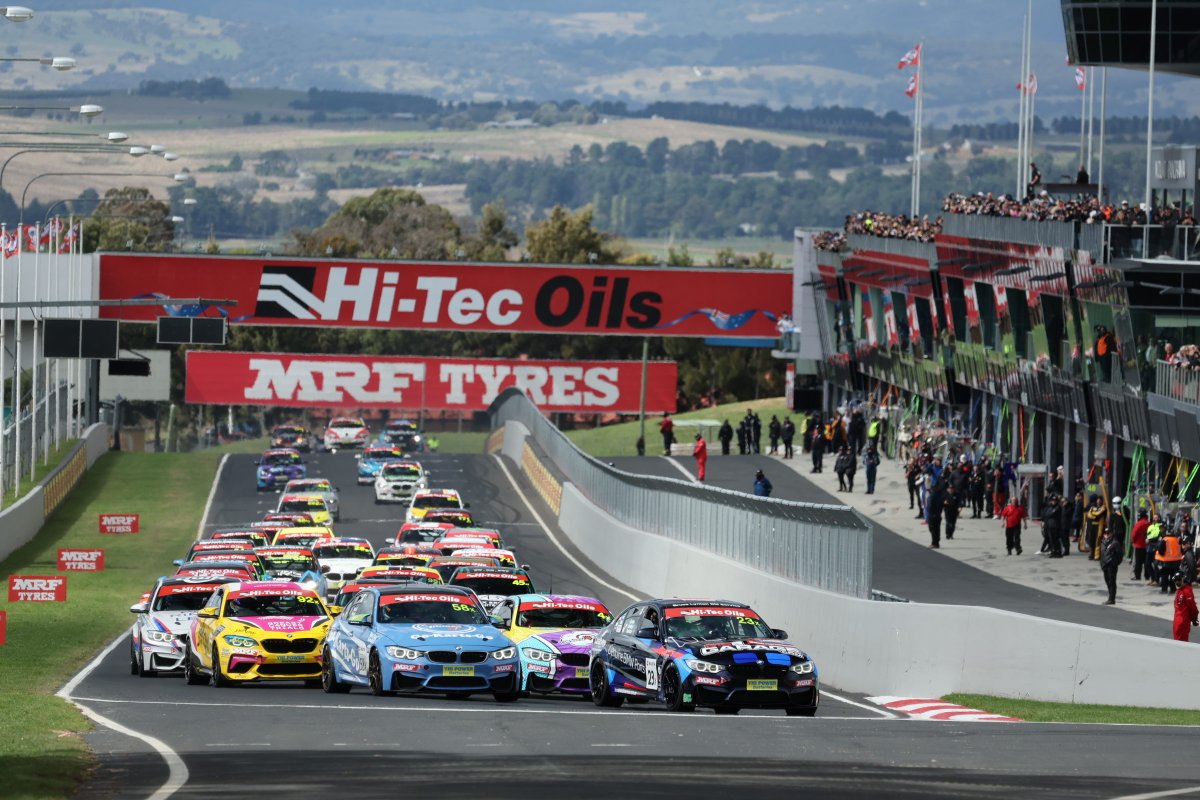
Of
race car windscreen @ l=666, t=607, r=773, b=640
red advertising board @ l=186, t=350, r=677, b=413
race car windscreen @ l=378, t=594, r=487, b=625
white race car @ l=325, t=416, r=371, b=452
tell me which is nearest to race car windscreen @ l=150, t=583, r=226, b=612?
race car windscreen @ l=378, t=594, r=487, b=625

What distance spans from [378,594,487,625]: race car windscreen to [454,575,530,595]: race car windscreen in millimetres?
7524

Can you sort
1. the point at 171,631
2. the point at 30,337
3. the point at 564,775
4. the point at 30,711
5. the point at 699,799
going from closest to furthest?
the point at 699,799
the point at 564,775
the point at 30,711
the point at 171,631
the point at 30,337

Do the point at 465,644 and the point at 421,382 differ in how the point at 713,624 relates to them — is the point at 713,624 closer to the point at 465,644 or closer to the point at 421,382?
the point at 465,644

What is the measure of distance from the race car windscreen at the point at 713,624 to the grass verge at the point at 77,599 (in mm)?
6470

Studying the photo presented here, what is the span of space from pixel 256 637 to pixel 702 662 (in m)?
6.14

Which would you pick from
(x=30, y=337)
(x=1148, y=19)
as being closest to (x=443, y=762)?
(x=1148, y=19)

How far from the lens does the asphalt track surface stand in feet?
52.0

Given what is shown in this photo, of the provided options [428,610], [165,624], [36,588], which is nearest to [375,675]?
[428,610]

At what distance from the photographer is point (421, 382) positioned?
312ft

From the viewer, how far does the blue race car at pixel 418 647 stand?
23.7 metres

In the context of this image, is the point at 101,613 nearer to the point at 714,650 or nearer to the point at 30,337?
the point at 714,650

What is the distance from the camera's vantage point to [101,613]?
40438 mm

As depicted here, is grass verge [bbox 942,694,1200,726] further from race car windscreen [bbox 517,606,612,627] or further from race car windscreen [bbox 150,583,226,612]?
race car windscreen [bbox 150,583,226,612]

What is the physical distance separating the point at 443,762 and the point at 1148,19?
45.0 metres
